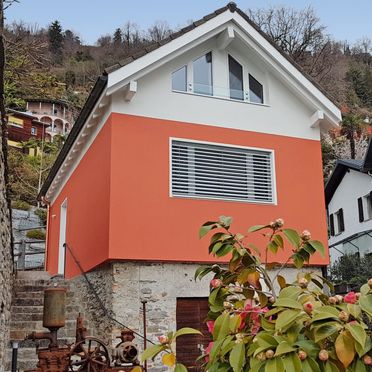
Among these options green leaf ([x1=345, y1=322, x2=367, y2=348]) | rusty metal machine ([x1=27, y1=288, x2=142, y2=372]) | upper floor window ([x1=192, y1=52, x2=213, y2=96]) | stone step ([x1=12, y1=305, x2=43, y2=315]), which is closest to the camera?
green leaf ([x1=345, y1=322, x2=367, y2=348])

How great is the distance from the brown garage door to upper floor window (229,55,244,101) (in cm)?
464

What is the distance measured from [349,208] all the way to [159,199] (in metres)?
16.8

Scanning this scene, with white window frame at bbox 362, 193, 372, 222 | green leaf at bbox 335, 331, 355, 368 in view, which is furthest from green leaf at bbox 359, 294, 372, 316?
white window frame at bbox 362, 193, 372, 222

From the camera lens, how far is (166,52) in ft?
32.0

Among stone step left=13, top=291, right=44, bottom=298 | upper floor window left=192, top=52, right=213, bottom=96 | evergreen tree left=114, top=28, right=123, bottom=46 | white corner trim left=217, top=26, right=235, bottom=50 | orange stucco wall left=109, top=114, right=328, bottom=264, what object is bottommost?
stone step left=13, top=291, right=44, bottom=298

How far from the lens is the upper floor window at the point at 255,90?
11117mm

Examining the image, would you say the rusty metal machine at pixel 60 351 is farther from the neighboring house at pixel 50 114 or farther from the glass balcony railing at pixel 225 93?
the neighboring house at pixel 50 114

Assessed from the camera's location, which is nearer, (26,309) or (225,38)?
(26,309)

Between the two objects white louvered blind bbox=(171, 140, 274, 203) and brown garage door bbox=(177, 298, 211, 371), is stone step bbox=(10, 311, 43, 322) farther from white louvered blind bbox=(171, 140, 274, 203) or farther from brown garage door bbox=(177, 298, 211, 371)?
white louvered blind bbox=(171, 140, 274, 203)

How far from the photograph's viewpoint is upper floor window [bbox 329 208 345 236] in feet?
81.9

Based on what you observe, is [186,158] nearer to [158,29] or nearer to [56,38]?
[158,29]

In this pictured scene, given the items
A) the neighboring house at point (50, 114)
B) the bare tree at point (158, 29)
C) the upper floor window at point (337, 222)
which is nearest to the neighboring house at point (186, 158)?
the upper floor window at point (337, 222)

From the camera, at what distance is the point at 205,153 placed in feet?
33.4

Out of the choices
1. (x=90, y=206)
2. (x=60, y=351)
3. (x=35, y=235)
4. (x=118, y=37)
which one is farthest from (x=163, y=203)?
(x=118, y=37)
